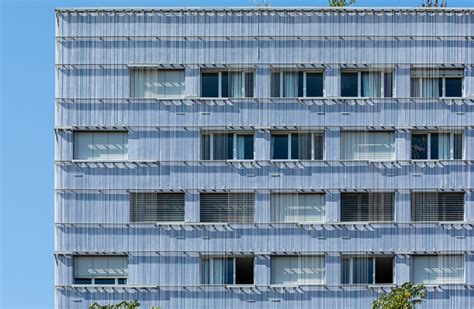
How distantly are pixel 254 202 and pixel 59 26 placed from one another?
1364 centimetres

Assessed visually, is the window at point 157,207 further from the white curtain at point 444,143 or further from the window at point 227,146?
the white curtain at point 444,143

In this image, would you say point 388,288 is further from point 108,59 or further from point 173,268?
point 108,59

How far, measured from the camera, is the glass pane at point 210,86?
72.2 metres

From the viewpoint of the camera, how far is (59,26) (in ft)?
238

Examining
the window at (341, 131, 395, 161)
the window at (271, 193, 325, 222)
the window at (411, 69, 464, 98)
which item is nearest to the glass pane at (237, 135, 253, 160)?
the window at (271, 193, 325, 222)

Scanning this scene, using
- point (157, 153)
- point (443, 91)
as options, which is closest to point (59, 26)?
point (157, 153)

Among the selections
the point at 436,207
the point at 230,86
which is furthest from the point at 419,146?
the point at 230,86

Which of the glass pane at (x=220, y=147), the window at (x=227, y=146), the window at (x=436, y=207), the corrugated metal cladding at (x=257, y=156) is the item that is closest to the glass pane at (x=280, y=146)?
the corrugated metal cladding at (x=257, y=156)

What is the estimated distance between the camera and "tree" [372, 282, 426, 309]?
66.0 m

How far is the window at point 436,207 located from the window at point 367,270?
2.75 metres

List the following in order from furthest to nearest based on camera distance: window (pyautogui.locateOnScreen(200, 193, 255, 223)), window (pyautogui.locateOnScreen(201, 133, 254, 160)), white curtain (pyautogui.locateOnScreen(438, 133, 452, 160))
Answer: white curtain (pyautogui.locateOnScreen(438, 133, 452, 160))
window (pyautogui.locateOnScreen(201, 133, 254, 160))
window (pyautogui.locateOnScreen(200, 193, 255, 223))

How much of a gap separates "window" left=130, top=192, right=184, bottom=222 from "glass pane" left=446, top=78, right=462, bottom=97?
14.7m

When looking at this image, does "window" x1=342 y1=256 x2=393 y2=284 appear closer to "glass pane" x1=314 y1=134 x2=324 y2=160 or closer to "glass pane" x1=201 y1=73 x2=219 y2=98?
"glass pane" x1=314 y1=134 x2=324 y2=160

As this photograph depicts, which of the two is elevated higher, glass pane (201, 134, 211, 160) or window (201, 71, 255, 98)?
window (201, 71, 255, 98)
